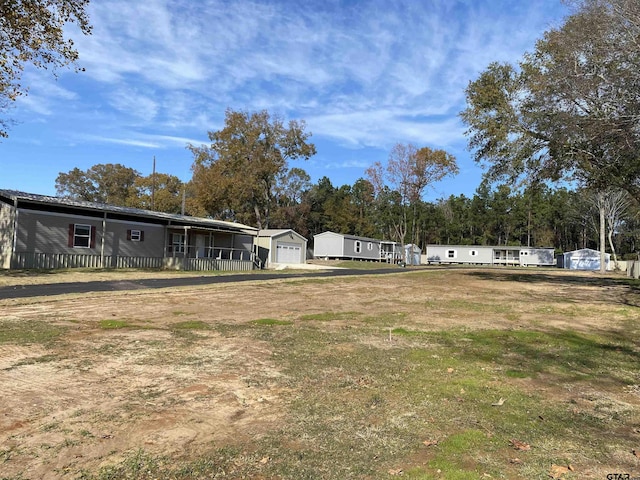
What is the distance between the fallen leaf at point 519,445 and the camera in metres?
3.73

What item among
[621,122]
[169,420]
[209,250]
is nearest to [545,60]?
[621,122]

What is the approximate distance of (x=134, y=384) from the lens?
510cm

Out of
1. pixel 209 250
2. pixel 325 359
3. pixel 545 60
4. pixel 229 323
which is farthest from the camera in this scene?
pixel 209 250

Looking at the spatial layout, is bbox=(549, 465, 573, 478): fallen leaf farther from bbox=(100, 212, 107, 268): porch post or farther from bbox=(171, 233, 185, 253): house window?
bbox=(171, 233, 185, 253): house window

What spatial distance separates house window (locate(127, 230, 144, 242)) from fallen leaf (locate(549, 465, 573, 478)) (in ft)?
87.6

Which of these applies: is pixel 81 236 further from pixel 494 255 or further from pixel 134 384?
pixel 494 255

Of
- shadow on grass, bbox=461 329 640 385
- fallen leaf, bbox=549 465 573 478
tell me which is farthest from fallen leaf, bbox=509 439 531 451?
shadow on grass, bbox=461 329 640 385

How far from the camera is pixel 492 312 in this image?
40.5ft

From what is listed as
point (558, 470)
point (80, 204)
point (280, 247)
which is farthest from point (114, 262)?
point (558, 470)

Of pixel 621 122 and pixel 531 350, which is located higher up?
pixel 621 122

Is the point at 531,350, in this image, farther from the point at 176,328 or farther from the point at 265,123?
the point at 265,123

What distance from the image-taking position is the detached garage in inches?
1563

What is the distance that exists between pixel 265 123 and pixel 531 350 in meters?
46.0

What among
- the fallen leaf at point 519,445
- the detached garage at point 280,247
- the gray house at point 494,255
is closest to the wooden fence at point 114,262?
the detached garage at point 280,247
